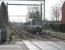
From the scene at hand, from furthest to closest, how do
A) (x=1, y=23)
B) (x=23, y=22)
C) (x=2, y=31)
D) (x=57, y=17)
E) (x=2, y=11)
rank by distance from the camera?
(x=57, y=17), (x=23, y=22), (x=2, y=11), (x=1, y=23), (x=2, y=31)

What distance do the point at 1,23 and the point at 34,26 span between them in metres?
23.8

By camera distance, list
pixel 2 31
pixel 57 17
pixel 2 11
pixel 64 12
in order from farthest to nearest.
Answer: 1. pixel 57 17
2. pixel 64 12
3. pixel 2 11
4. pixel 2 31

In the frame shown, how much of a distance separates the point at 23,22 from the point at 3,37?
35.6 metres

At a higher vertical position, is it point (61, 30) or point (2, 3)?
point (2, 3)

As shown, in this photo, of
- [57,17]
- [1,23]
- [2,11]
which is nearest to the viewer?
[1,23]

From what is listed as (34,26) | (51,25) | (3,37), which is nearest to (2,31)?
(3,37)

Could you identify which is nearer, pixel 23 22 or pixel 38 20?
pixel 38 20

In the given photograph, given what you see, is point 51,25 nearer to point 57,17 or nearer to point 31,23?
point 31,23

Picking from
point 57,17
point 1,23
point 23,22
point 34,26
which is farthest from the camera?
point 57,17

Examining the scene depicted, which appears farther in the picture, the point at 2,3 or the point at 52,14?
the point at 52,14

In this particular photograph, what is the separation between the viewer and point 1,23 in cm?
2675

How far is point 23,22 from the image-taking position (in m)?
59.7

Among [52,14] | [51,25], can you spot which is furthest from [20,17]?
[52,14]

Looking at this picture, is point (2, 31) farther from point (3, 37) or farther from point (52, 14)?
point (52, 14)
